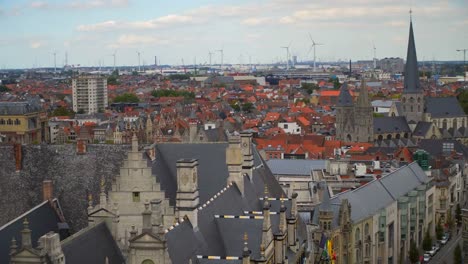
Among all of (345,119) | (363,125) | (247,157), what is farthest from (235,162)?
(345,119)

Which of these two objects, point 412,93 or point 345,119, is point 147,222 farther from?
point 412,93

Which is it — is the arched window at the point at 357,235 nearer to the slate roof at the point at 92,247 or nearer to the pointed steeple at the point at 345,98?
the slate roof at the point at 92,247

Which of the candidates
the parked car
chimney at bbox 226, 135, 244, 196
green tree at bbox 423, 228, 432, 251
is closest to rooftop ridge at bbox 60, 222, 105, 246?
chimney at bbox 226, 135, 244, 196

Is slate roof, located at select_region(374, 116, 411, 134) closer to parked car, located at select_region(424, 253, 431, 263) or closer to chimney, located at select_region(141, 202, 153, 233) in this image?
parked car, located at select_region(424, 253, 431, 263)

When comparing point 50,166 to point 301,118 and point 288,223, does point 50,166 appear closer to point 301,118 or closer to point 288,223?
point 288,223

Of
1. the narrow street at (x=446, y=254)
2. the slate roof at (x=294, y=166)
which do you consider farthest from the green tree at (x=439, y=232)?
the slate roof at (x=294, y=166)

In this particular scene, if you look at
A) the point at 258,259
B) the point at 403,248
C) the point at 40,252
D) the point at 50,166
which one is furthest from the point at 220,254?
the point at 403,248
